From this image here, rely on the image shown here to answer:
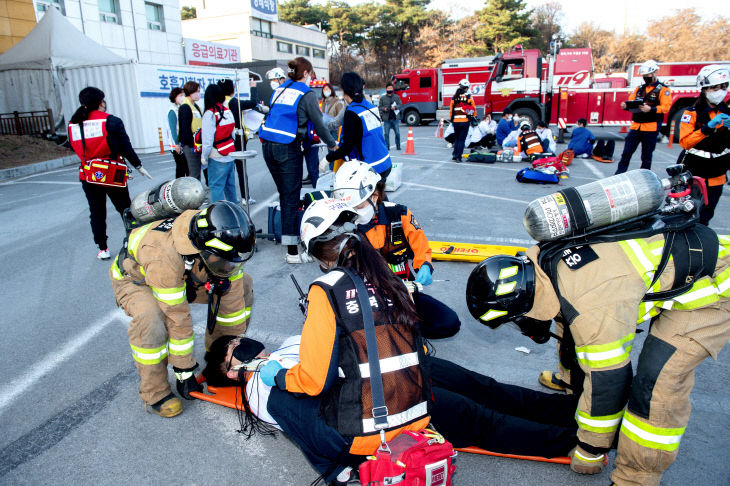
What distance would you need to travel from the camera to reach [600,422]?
2.11 metres

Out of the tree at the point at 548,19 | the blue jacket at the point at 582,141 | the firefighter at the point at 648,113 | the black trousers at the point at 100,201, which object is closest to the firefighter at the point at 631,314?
the black trousers at the point at 100,201

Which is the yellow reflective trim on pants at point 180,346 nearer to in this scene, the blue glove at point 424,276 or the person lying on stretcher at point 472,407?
the person lying on stretcher at point 472,407

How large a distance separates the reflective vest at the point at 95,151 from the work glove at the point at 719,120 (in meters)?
6.36

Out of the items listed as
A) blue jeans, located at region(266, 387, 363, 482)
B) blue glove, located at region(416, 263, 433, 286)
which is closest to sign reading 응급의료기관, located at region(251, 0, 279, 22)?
blue glove, located at region(416, 263, 433, 286)

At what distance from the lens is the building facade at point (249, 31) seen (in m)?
43.4

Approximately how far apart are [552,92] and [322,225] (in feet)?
55.2

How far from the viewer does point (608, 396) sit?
80.9 inches

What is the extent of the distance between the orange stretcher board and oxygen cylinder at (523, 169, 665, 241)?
320cm

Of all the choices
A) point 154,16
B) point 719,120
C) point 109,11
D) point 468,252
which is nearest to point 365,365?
point 468,252

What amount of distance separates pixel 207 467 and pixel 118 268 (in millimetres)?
1345

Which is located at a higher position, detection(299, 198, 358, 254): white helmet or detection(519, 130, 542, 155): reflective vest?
detection(299, 198, 358, 254): white helmet

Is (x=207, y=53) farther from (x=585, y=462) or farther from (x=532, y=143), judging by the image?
(x=585, y=462)

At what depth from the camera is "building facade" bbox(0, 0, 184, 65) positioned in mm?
19359

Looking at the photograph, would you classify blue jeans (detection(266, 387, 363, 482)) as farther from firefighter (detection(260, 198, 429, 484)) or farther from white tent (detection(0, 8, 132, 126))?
white tent (detection(0, 8, 132, 126))
